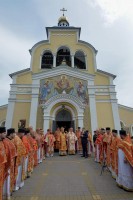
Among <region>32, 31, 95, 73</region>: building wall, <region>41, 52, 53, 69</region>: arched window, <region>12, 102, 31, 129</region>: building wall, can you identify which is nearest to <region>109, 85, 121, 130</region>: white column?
<region>32, 31, 95, 73</region>: building wall

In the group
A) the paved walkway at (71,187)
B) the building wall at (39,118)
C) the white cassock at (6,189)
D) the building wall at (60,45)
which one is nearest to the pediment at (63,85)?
the building wall at (39,118)

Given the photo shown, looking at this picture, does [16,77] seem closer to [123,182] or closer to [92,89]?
[92,89]

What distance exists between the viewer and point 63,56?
20.8 meters

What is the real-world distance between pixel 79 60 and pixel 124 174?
56.9 feet

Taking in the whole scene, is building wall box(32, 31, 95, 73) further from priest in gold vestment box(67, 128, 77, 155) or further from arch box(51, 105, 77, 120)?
priest in gold vestment box(67, 128, 77, 155)

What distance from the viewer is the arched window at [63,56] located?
20672 millimetres

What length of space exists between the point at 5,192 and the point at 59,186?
171 centimetres

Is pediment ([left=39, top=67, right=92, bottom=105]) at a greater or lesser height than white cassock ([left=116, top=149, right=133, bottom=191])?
greater

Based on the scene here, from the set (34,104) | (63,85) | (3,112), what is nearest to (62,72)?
(63,85)

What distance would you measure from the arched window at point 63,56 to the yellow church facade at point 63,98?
0.69 metres

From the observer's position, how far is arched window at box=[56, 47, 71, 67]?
67.8 ft

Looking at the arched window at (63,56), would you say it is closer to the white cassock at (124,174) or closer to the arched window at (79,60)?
the arched window at (79,60)

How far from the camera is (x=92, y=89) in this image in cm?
1600

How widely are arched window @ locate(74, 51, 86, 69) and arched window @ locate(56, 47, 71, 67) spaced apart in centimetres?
85
